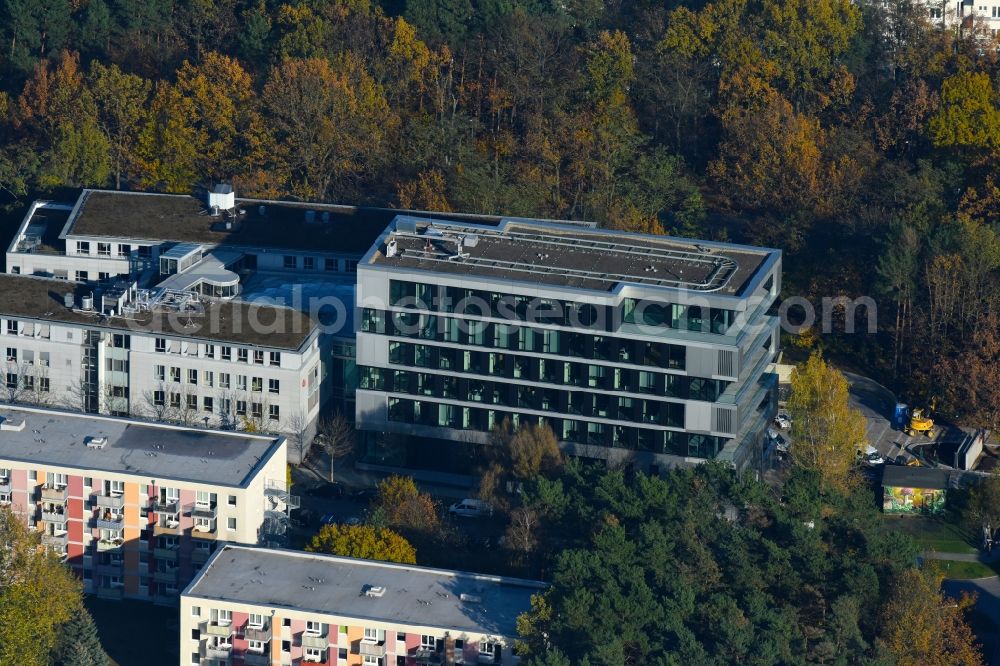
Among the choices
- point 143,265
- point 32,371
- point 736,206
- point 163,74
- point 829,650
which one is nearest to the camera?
point 829,650

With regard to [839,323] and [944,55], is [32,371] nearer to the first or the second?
[839,323]

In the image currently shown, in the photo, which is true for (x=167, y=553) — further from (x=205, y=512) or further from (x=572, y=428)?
(x=572, y=428)

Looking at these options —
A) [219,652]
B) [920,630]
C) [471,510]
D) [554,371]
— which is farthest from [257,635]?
[920,630]

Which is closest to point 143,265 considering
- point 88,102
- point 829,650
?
point 88,102

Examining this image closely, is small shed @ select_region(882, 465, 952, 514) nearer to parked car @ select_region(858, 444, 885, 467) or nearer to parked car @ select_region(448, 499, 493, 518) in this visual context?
parked car @ select_region(858, 444, 885, 467)

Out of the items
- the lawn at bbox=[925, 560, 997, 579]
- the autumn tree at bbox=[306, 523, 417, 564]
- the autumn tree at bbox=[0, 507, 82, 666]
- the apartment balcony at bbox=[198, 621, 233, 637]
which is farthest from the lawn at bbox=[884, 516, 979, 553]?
the autumn tree at bbox=[0, 507, 82, 666]

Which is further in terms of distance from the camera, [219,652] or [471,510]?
[471,510]
